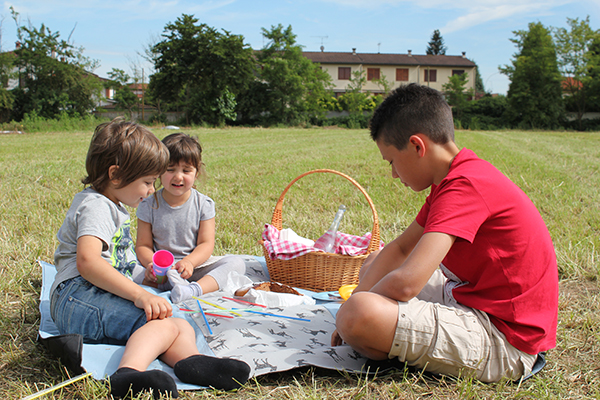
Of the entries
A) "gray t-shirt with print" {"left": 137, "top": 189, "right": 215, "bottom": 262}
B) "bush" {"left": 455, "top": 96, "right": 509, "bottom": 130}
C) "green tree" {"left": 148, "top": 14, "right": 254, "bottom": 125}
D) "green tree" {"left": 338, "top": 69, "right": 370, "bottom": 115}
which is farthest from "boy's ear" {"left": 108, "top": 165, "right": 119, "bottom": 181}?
"green tree" {"left": 338, "top": 69, "right": 370, "bottom": 115}

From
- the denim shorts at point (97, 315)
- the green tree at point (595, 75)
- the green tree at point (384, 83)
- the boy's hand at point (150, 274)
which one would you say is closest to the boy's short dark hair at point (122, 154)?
the denim shorts at point (97, 315)

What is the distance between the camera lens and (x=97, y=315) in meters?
2.07

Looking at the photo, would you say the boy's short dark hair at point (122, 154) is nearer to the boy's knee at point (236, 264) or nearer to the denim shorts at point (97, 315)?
the denim shorts at point (97, 315)

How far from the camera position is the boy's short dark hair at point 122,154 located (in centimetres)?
220

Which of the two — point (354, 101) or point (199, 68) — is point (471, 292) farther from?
point (354, 101)

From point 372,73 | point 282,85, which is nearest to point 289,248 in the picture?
point 282,85

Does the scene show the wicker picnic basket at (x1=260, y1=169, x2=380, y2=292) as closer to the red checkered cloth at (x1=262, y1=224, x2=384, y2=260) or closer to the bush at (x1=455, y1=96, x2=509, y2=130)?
Answer: the red checkered cloth at (x1=262, y1=224, x2=384, y2=260)

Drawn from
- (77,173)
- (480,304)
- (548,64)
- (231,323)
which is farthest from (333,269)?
(548,64)

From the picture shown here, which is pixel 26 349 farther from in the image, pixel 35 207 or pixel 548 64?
pixel 548 64

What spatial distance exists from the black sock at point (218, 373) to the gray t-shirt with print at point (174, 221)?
1.55 m

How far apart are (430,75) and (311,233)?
57688 millimetres

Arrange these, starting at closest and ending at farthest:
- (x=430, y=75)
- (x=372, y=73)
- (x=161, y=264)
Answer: (x=161, y=264), (x=372, y=73), (x=430, y=75)

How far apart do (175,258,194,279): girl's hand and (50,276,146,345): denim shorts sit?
866mm

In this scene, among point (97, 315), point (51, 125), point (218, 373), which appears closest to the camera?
point (218, 373)
